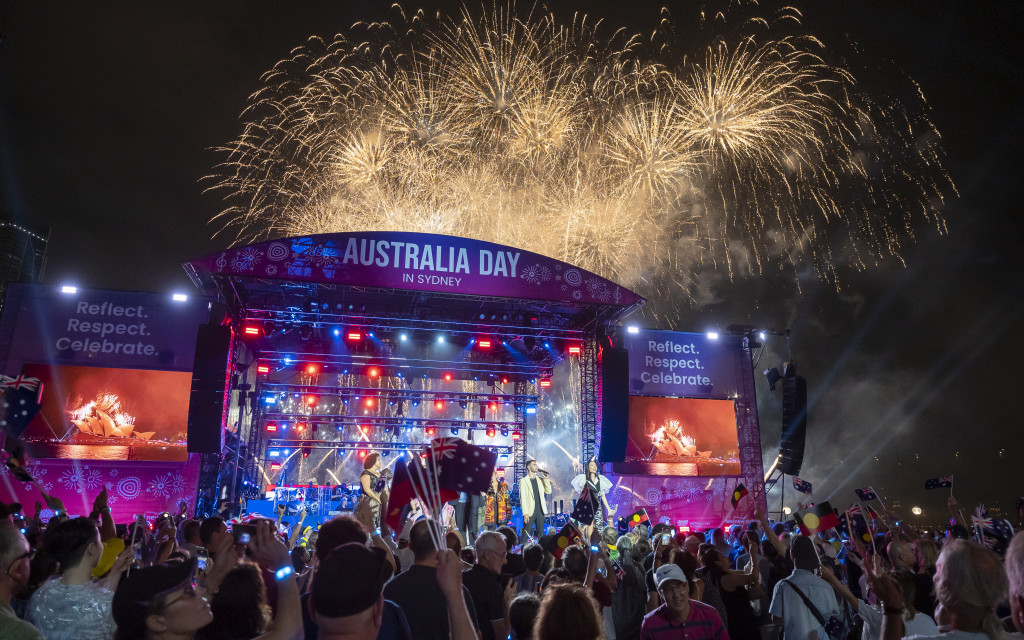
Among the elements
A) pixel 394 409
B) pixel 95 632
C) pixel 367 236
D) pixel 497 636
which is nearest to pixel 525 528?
pixel 367 236

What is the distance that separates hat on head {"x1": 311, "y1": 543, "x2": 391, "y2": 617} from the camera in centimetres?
224

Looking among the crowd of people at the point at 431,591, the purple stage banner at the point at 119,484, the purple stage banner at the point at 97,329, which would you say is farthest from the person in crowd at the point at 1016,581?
the purple stage banner at the point at 97,329

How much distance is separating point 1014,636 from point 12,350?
2183cm

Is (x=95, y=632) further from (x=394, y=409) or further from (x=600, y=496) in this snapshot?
(x=394, y=409)

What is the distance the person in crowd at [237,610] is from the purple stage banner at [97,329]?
57.6 ft

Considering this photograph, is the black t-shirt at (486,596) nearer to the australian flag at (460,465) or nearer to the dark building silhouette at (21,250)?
the australian flag at (460,465)

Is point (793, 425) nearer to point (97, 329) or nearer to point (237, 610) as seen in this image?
point (237, 610)

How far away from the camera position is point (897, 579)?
12.5 ft

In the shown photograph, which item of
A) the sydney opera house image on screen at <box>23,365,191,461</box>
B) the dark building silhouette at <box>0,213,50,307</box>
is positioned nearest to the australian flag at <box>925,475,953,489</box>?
the sydney opera house image on screen at <box>23,365,191,461</box>

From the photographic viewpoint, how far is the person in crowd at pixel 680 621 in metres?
3.97

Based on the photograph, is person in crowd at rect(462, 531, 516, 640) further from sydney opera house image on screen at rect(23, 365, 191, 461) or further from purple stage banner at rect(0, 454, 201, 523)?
sydney opera house image on screen at rect(23, 365, 191, 461)

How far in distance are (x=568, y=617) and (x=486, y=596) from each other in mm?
1677

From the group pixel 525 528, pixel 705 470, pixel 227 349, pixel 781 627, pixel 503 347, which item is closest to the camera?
pixel 781 627

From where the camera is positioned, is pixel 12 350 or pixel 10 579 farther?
pixel 12 350
